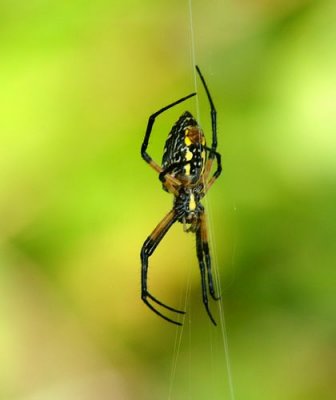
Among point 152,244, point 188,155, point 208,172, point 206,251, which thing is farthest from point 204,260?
point 188,155

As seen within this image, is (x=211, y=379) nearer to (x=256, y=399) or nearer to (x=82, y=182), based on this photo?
(x=256, y=399)

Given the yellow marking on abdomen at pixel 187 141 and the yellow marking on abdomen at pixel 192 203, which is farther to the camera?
the yellow marking on abdomen at pixel 192 203

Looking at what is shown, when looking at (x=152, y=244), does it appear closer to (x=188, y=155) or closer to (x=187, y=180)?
(x=187, y=180)

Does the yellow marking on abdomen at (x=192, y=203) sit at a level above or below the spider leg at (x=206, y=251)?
above

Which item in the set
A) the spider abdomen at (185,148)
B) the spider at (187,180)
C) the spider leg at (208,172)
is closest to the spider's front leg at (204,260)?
the spider at (187,180)

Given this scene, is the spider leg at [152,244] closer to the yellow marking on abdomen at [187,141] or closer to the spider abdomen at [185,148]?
the spider abdomen at [185,148]

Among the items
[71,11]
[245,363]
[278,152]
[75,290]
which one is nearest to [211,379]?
[245,363]

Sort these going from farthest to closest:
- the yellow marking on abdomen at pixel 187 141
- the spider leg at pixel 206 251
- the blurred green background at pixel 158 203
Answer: the spider leg at pixel 206 251, the blurred green background at pixel 158 203, the yellow marking on abdomen at pixel 187 141

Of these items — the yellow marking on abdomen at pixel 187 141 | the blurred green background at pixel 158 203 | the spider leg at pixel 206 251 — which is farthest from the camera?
the spider leg at pixel 206 251
